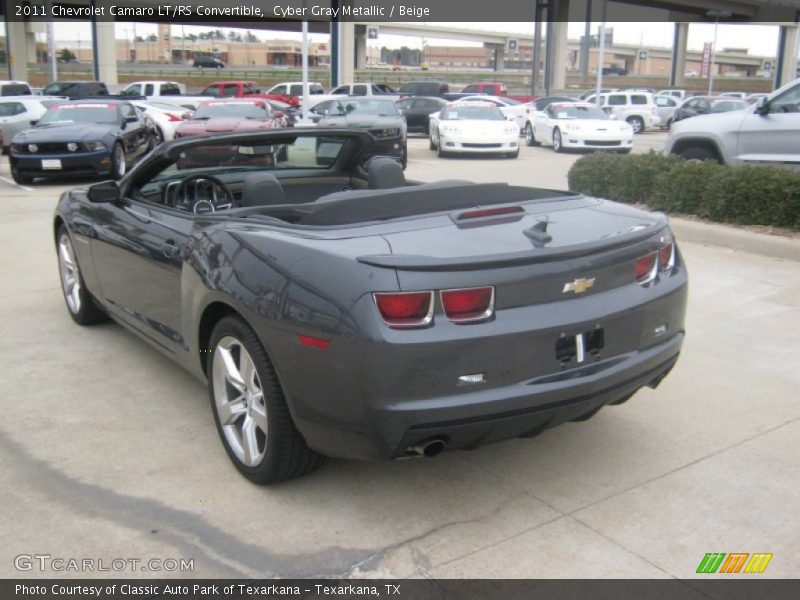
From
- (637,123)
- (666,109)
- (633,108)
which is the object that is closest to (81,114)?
(633,108)

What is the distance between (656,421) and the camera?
4.38m

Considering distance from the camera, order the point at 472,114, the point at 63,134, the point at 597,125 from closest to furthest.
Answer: the point at 63,134 → the point at 472,114 → the point at 597,125

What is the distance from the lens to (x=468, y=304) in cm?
313

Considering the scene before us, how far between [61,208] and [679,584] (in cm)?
488

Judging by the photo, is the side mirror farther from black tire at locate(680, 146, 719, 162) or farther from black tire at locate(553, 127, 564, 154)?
black tire at locate(553, 127, 564, 154)

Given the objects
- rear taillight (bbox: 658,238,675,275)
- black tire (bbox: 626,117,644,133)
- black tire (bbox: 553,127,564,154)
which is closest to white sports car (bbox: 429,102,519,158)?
black tire (bbox: 553,127,564,154)

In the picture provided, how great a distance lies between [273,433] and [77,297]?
321cm

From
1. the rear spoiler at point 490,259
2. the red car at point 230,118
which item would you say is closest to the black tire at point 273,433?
the rear spoiler at point 490,259

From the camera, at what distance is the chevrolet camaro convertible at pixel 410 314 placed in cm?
307

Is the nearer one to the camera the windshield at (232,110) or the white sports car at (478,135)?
the windshield at (232,110)

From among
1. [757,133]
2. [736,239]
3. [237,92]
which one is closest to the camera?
[736,239]

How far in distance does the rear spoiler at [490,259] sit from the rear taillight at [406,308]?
0.34 feet

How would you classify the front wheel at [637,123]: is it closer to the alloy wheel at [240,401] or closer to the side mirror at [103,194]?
the side mirror at [103,194]

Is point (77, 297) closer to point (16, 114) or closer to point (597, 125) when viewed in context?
point (16, 114)
